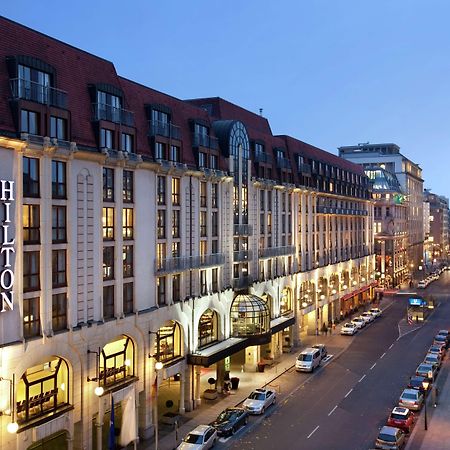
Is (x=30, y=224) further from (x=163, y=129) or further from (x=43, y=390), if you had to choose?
(x=163, y=129)

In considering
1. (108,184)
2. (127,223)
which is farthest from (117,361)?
(108,184)

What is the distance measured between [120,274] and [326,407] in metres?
19.8

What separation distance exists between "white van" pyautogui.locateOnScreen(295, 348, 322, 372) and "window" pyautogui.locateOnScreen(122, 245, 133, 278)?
23.8m

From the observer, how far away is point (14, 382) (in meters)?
30.2

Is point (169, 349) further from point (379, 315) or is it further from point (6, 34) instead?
point (379, 315)

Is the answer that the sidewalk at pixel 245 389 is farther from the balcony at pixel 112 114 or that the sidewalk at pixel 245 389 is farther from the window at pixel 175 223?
the balcony at pixel 112 114

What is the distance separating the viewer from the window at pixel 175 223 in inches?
1816

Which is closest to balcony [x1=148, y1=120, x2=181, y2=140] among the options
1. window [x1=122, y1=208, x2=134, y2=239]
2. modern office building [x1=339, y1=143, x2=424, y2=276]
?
window [x1=122, y1=208, x2=134, y2=239]

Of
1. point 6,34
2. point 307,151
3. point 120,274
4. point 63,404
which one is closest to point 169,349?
point 120,274

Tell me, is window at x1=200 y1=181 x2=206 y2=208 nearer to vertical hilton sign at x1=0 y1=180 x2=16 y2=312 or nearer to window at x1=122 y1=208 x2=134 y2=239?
window at x1=122 y1=208 x2=134 y2=239

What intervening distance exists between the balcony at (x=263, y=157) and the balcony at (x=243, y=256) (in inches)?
393

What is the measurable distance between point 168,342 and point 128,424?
8.87 m

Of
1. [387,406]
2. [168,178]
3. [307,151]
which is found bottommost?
[387,406]

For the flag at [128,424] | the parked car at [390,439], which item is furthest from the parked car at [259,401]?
the flag at [128,424]
